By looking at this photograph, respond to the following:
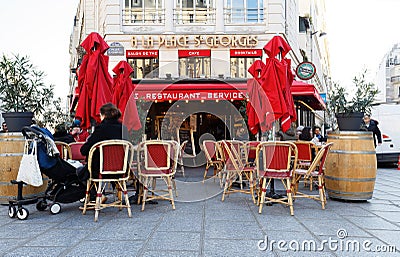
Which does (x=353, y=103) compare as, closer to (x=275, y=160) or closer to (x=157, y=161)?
(x=275, y=160)

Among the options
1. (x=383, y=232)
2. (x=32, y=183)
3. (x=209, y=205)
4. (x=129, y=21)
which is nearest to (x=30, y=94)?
(x=32, y=183)

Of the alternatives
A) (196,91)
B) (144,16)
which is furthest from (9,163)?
(144,16)

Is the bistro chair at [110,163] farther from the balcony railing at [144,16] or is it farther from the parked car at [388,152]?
the balcony railing at [144,16]

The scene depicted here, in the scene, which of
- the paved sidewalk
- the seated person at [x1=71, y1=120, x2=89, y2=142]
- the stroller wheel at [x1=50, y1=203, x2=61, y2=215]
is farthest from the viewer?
the seated person at [x1=71, y1=120, x2=89, y2=142]

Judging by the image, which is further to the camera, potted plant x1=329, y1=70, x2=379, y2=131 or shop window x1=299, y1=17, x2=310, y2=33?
shop window x1=299, y1=17, x2=310, y2=33

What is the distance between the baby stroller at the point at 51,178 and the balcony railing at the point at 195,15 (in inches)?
456

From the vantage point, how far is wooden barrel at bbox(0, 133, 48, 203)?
5.39 metres

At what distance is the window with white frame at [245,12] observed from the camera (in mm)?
16062

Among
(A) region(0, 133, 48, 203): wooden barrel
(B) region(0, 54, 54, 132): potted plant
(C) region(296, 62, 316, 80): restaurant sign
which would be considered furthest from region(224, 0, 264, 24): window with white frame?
(A) region(0, 133, 48, 203): wooden barrel

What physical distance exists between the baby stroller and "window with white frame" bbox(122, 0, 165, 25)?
1141cm

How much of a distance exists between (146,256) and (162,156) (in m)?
2.38

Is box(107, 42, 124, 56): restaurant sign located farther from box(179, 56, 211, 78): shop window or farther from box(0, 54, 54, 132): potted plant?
box(0, 54, 54, 132): potted plant

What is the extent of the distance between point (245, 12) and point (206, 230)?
43.2ft

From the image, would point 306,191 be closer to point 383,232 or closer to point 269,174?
point 269,174
